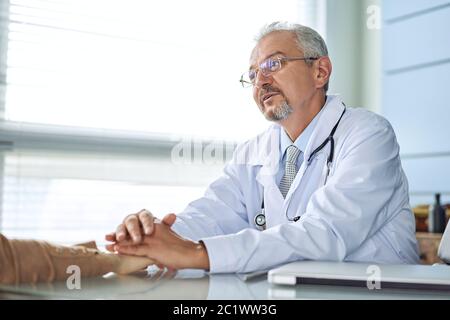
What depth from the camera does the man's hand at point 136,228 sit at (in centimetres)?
127

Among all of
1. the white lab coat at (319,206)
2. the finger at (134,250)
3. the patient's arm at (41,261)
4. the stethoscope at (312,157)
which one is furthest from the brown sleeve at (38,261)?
the stethoscope at (312,157)

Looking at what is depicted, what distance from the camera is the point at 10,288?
0.94m

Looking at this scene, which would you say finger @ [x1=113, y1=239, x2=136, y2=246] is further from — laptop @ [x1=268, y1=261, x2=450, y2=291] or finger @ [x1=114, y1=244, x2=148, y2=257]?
laptop @ [x1=268, y1=261, x2=450, y2=291]

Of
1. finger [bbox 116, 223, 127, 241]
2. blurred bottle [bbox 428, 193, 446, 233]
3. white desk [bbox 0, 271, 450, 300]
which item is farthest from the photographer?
blurred bottle [bbox 428, 193, 446, 233]

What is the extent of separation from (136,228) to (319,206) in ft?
1.43

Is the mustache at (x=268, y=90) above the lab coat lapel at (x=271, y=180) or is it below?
above

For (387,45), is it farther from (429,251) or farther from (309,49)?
(309,49)

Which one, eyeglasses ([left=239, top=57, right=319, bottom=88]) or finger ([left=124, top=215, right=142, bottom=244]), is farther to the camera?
eyeglasses ([left=239, top=57, right=319, bottom=88])

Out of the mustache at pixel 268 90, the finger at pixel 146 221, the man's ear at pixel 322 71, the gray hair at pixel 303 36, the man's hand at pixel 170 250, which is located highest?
the gray hair at pixel 303 36

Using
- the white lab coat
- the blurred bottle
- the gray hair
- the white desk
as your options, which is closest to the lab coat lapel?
the white lab coat

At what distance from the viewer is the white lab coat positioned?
1296 millimetres

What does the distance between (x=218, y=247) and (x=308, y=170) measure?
0.66 m

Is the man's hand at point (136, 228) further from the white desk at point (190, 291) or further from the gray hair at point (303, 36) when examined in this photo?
the gray hair at point (303, 36)

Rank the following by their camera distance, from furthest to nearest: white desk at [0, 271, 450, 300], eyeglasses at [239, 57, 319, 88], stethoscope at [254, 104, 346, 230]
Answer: eyeglasses at [239, 57, 319, 88]
stethoscope at [254, 104, 346, 230]
white desk at [0, 271, 450, 300]
